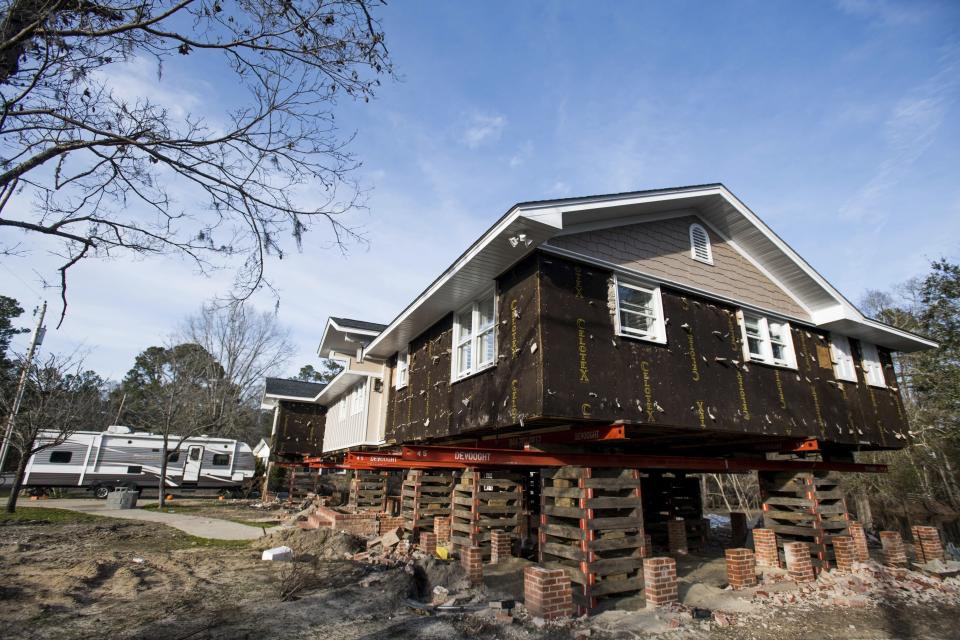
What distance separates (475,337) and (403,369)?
17.0ft

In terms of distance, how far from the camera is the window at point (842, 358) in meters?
12.5

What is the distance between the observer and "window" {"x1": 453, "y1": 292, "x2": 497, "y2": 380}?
987 centimetres

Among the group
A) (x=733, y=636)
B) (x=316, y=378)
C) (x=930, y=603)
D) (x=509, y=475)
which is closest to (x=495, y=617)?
(x=733, y=636)

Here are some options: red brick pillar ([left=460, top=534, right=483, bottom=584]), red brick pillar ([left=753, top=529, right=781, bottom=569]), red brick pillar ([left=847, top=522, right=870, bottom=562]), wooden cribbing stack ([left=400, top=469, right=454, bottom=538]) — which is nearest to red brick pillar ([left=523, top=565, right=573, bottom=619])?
red brick pillar ([left=460, top=534, right=483, bottom=584])

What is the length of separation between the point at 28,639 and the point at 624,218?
35.8ft

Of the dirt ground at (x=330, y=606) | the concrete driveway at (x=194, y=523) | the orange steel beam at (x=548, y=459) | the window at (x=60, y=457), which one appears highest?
the window at (x=60, y=457)

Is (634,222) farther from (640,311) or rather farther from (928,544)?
(928,544)

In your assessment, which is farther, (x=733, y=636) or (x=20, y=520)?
(x=20, y=520)

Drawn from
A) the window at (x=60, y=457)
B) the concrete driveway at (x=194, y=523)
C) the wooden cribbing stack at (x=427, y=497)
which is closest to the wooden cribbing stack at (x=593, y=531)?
the wooden cribbing stack at (x=427, y=497)

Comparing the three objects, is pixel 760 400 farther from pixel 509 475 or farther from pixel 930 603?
pixel 509 475

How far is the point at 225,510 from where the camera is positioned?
938 inches

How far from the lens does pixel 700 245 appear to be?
11172 mm

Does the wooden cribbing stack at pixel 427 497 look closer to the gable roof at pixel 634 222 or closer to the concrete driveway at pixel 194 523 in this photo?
the gable roof at pixel 634 222

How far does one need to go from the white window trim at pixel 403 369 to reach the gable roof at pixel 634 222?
374 millimetres
